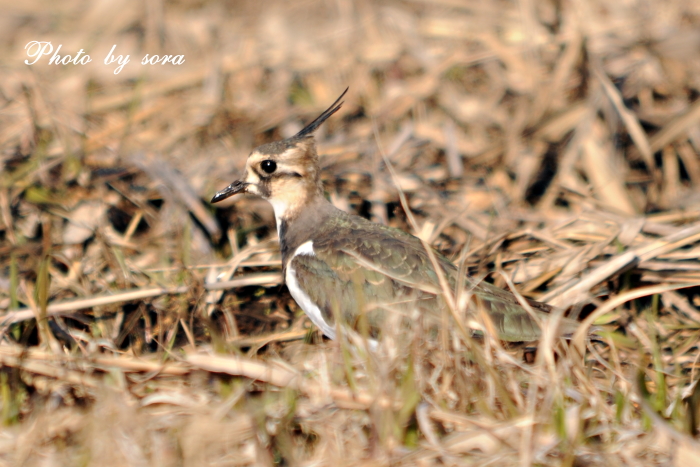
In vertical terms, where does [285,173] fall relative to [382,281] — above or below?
above

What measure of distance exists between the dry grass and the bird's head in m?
0.45

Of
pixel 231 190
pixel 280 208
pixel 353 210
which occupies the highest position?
pixel 231 190

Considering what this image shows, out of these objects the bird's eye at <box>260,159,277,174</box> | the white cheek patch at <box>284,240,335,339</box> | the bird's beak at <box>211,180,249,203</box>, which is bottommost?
the white cheek patch at <box>284,240,335,339</box>

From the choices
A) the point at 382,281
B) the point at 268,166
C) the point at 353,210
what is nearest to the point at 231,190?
the point at 268,166

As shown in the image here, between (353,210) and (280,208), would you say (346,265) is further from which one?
(353,210)

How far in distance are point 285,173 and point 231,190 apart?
383 mm

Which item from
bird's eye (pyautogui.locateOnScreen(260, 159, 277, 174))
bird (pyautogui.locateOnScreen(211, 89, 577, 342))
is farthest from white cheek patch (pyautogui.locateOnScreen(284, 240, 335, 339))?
bird's eye (pyautogui.locateOnScreen(260, 159, 277, 174))

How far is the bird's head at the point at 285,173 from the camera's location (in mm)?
4355

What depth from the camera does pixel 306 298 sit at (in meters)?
3.85

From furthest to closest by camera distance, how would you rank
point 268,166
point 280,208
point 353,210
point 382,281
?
point 353,210 < point 280,208 < point 268,166 < point 382,281

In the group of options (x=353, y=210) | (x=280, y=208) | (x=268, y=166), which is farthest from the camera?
(x=353, y=210)

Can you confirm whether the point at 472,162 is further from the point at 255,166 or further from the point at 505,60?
the point at 255,166

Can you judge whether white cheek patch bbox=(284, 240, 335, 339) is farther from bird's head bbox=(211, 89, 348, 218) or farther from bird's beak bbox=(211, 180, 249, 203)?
bird's beak bbox=(211, 180, 249, 203)

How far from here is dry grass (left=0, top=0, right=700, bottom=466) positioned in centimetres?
284
